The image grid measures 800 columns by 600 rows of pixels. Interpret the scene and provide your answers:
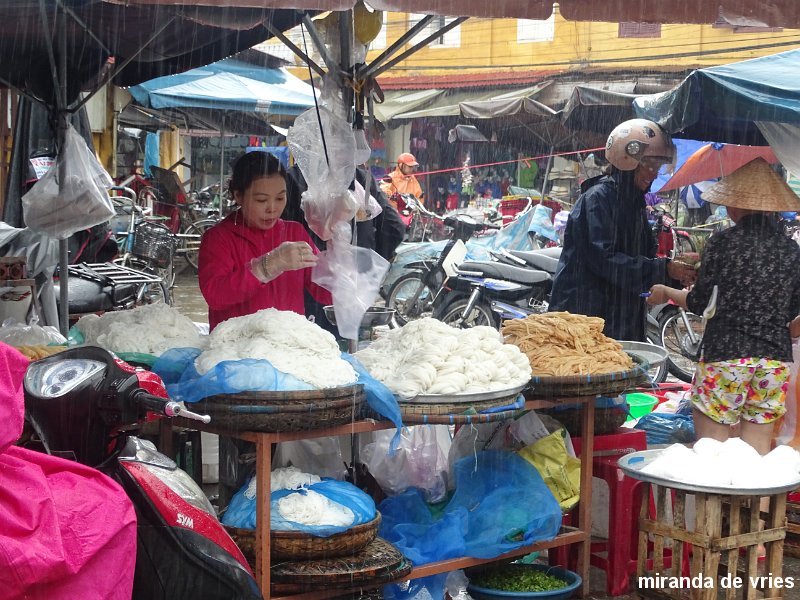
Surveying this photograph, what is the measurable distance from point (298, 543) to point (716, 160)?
20.1ft

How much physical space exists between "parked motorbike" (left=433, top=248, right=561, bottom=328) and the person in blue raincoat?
4.28m

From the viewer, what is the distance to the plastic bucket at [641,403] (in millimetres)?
6887

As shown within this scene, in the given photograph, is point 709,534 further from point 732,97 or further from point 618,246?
point 732,97

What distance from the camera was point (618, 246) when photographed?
5.41 m

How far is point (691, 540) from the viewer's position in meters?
3.82

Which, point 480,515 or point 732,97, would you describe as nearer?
point 480,515

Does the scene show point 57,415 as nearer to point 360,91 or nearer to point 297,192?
point 360,91

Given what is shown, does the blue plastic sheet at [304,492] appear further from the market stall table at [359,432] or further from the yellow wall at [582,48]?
the yellow wall at [582,48]

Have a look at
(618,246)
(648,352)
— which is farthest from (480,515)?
(618,246)

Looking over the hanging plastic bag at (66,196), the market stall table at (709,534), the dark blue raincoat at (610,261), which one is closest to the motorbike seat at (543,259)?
the dark blue raincoat at (610,261)

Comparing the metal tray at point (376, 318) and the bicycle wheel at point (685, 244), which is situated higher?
the bicycle wheel at point (685, 244)

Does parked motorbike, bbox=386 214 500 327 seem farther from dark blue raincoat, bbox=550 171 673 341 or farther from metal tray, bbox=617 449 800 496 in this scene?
metal tray, bbox=617 449 800 496

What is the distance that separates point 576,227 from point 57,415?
3.76 meters

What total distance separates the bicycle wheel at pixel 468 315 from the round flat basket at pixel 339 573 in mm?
6536
